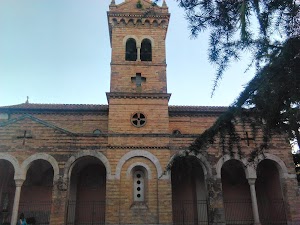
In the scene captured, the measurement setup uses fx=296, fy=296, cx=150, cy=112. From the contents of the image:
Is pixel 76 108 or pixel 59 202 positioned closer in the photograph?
pixel 59 202

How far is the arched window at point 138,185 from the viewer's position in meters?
16.6

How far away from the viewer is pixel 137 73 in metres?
20.1

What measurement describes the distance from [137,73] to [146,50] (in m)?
2.44

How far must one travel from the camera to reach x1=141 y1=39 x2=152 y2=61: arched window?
21.4 m

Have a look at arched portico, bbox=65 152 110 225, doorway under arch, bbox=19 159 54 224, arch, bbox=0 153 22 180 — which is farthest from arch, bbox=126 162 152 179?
arch, bbox=0 153 22 180

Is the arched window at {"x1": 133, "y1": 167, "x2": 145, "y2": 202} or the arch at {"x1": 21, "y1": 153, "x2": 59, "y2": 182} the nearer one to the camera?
the arch at {"x1": 21, "y1": 153, "x2": 59, "y2": 182}

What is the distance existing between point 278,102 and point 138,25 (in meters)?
18.7

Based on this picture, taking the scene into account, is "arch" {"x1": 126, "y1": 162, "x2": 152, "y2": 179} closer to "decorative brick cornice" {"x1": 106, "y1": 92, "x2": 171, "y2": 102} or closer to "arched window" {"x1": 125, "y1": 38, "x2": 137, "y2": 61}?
"decorative brick cornice" {"x1": 106, "y1": 92, "x2": 171, "y2": 102}

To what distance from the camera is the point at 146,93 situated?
1900 cm

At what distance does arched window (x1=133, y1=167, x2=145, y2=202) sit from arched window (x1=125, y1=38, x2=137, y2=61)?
8238 mm

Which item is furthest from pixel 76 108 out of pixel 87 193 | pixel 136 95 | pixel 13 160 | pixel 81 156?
pixel 13 160

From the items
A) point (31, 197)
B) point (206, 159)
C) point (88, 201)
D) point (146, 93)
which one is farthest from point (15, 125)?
point (206, 159)

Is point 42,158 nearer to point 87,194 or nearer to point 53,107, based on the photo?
point 87,194

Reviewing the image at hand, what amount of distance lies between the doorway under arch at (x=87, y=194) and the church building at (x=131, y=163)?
63mm
